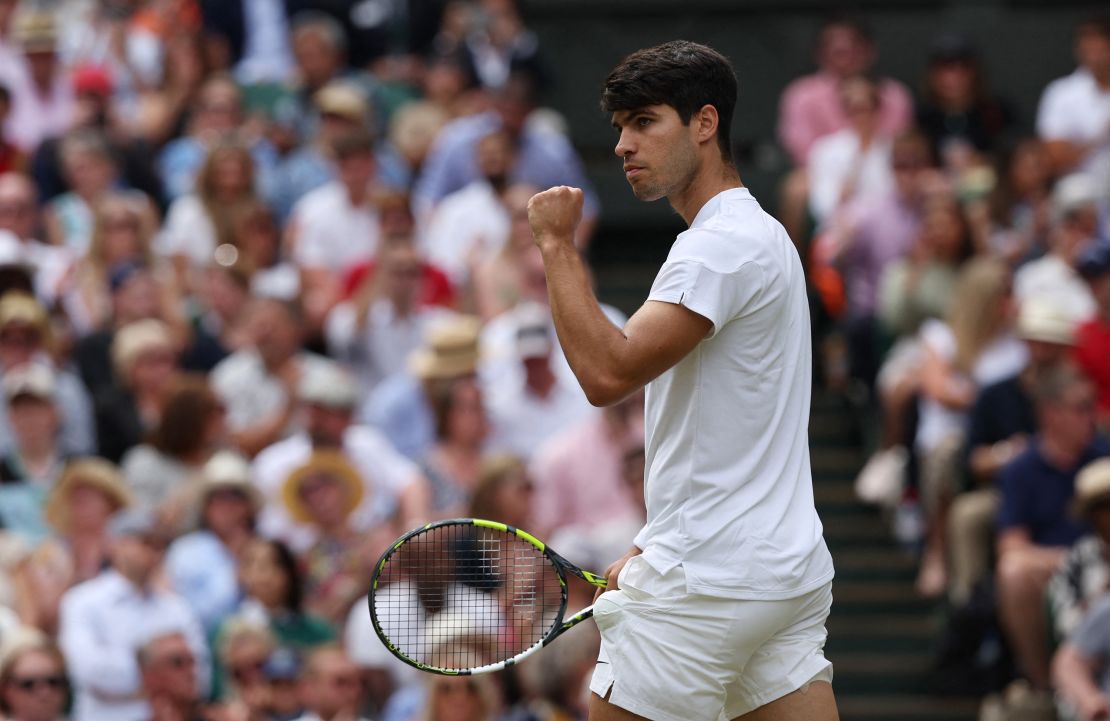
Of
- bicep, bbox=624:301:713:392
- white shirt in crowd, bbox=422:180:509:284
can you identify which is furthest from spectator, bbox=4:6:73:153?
bicep, bbox=624:301:713:392

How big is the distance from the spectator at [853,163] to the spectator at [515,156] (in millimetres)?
1324

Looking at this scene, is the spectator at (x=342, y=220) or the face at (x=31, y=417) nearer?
the face at (x=31, y=417)

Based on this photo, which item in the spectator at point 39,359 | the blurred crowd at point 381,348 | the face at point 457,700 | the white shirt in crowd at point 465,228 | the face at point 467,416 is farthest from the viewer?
the white shirt in crowd at point 465,228

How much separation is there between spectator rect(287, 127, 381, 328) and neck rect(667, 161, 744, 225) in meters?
6.52

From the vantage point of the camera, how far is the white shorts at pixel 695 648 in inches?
184

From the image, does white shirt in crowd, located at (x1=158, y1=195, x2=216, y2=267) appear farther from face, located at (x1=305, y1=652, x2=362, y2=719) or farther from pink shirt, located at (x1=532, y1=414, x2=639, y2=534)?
face, located at (x1=305, y1=652, x2=362, y2=719)

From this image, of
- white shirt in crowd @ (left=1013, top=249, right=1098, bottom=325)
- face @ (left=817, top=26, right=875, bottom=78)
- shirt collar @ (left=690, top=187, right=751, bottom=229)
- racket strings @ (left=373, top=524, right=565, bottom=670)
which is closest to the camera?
shirt collar @ (left=690, top=187, right=751, bottom=229)

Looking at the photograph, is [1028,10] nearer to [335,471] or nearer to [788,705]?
[335,471]

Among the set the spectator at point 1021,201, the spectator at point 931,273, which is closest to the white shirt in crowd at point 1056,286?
the spectator at point 931,273

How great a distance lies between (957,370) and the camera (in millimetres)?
10180

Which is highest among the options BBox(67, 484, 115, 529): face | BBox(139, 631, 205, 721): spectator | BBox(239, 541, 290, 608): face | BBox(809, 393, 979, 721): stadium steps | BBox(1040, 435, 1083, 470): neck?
BBox(1040, 435, 1083, 470): neck

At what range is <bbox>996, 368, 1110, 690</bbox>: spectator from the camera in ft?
29.1

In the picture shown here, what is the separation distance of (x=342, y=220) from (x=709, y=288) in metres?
7.03

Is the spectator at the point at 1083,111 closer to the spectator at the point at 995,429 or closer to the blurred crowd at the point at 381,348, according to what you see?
the blurred crowd at the point at 381,348
